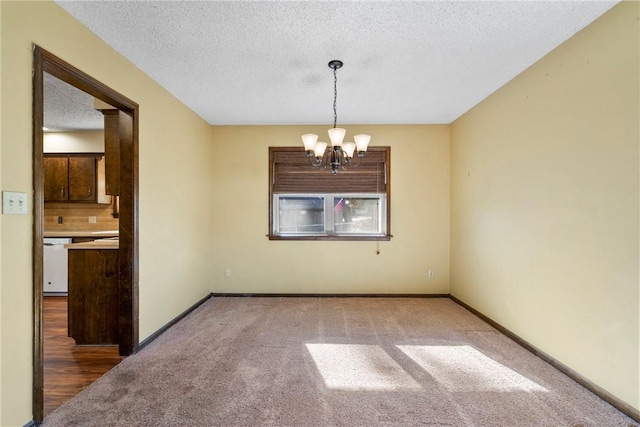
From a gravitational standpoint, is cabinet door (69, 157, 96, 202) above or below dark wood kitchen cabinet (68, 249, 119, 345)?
above

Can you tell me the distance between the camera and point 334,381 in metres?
2.28

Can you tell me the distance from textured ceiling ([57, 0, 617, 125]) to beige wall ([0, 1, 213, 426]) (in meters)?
0.19

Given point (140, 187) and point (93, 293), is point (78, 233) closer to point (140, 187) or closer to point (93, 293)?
point (93, 293)

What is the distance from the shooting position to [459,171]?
420 cm

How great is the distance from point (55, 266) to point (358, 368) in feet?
15.5

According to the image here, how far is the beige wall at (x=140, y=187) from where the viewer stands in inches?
65.9

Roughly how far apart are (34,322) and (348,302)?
3.29 meters

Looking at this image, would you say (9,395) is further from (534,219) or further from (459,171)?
(459,171)

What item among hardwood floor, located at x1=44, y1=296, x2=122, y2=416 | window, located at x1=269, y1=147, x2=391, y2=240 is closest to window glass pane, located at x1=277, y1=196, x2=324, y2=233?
window, located at x1=269, y1=147, x2=391, y2=240

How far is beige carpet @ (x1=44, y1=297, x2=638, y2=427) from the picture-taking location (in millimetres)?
1897

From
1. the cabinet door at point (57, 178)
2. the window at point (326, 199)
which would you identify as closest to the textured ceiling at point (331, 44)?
the window at point (326, 199)

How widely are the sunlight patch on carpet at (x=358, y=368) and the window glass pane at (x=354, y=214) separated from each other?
2.05 m

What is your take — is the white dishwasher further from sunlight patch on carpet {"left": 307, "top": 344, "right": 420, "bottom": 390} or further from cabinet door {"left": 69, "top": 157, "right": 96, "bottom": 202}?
sunlight patch on carpet {"left": 307, "top": 344, "right": 420, "bottom": 390}

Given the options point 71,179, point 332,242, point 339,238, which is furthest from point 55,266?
point 339,238
